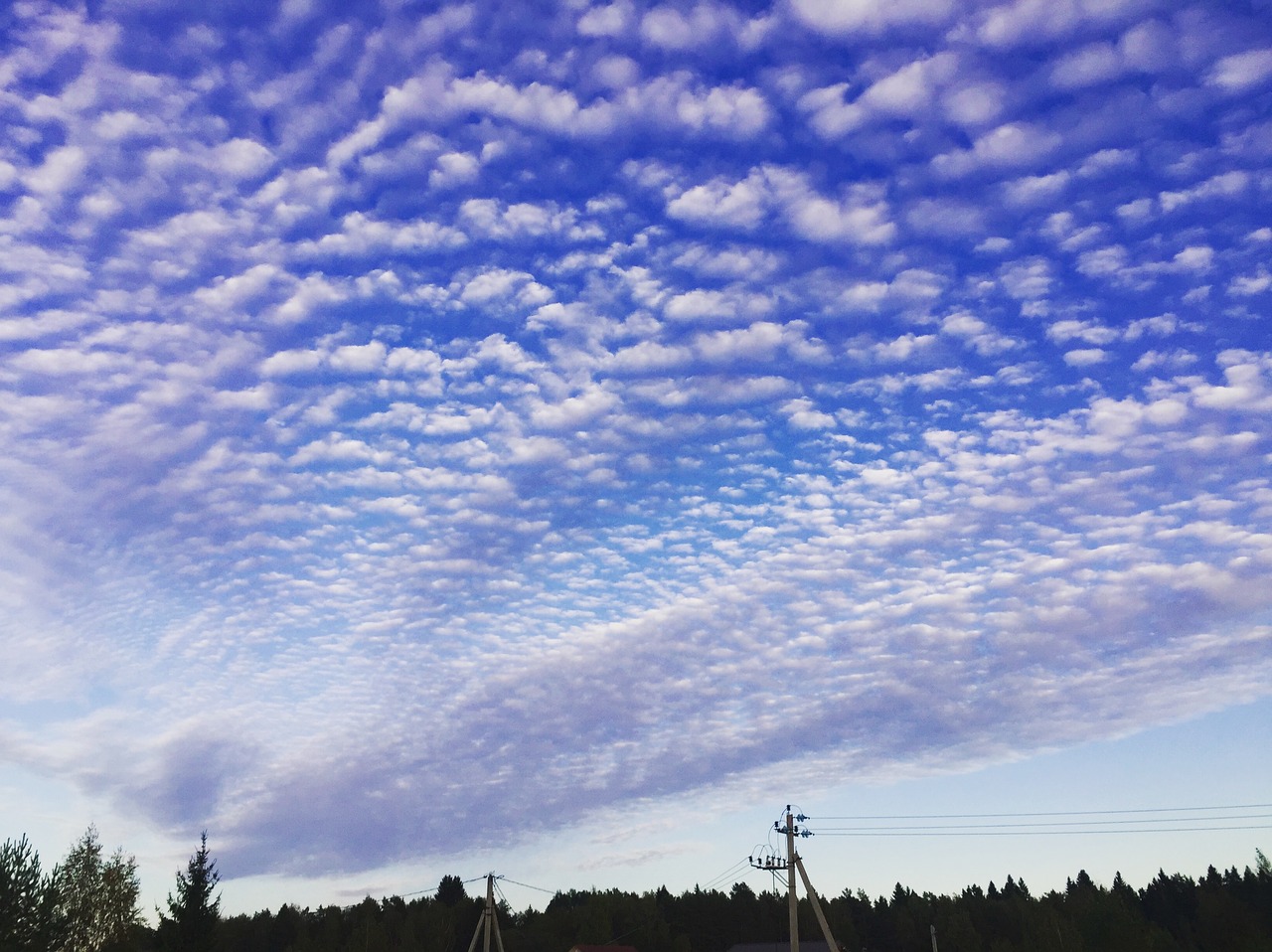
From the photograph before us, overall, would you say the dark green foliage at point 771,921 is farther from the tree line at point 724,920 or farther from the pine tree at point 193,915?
the pine tree at point 193,915

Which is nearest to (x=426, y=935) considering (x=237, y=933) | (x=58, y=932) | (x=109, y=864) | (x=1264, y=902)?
(x=237, y=933)

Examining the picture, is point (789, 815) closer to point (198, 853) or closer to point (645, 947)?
point (198, 853)

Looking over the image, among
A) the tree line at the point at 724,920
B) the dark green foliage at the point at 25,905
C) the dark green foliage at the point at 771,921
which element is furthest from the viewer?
the dark green foliage at the point at 771,921

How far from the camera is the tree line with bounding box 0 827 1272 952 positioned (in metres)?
74.8

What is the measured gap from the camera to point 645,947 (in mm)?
129125

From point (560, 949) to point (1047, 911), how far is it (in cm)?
6683

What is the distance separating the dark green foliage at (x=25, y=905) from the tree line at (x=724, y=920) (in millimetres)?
15561

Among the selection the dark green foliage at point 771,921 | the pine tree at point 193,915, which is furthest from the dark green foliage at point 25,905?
the dark green foliage at point 771,921

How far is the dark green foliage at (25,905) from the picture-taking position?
5262 centimetres

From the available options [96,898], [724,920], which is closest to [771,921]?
[724,920]

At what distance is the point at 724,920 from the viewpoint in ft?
474

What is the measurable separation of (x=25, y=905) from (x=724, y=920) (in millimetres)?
109041

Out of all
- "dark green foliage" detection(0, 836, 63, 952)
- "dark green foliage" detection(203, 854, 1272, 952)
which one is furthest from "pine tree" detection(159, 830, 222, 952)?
"dark green foliage" detection(203, 854, 1272, 952)

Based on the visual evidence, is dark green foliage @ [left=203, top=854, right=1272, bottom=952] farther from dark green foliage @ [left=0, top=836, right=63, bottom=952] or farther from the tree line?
dark green foliage @ [left=0, top=836, right=63, bottom=952]
